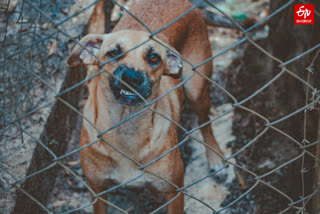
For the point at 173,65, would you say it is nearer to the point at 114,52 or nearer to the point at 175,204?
the point at 114,52

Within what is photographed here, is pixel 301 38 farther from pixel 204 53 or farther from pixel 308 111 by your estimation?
pixel 308 111

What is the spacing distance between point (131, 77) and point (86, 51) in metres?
0.43

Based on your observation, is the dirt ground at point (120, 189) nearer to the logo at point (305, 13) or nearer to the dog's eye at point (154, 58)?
the dog's eye at point (154, 58)

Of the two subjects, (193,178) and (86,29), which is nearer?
(193,178)

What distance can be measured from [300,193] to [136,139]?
1.23 meters

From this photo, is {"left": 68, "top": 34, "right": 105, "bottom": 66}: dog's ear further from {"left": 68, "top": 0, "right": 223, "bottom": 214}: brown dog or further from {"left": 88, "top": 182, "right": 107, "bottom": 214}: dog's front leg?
{"left": 88, "top": 182, "right": 107, "bottom": 214}: dog's front leg

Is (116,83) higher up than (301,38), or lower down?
higher up

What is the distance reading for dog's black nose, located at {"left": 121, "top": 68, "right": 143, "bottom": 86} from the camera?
7.30ft

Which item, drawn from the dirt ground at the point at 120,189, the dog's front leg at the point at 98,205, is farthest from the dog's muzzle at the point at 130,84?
the dirt ground at the point at 120,189

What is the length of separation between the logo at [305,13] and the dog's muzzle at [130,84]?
50.9 inches

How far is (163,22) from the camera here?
3158 mm

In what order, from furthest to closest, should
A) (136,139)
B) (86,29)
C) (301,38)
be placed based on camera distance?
(86,29) < (301,38) < (136,139)

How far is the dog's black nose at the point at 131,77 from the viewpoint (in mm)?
2227

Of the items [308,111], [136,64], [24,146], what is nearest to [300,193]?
[308,111]
